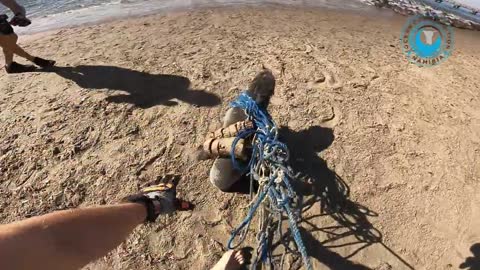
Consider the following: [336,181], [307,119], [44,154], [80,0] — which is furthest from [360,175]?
[80,0]

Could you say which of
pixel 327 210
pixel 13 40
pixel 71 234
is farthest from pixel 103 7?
pixel 71 234

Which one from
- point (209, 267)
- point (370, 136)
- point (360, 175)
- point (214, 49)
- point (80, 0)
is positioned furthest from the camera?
point (80, 0)

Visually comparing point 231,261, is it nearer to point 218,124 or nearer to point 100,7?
point 218,124

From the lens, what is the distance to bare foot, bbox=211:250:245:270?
334 centimetres

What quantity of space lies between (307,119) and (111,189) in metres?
2.33

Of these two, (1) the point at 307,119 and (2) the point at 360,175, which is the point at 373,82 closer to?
(1) the point at 307,119

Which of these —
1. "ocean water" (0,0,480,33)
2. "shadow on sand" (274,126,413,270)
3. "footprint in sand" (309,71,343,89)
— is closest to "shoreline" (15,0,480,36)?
"ocean water" (0,0,480,33)

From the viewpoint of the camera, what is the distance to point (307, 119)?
16.0 feet

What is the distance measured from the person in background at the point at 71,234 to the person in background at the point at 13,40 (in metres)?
3.89

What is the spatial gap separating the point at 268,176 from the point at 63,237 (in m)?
1.57

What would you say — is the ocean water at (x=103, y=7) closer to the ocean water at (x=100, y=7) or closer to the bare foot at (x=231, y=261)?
the ocean water at (x=100, y=7)

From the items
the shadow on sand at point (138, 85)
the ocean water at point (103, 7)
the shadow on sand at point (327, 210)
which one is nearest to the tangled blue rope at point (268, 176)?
the shadow on sand at point (327, 210)

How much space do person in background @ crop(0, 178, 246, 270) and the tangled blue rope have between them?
0.73 m

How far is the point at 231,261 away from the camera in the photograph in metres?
3.37
